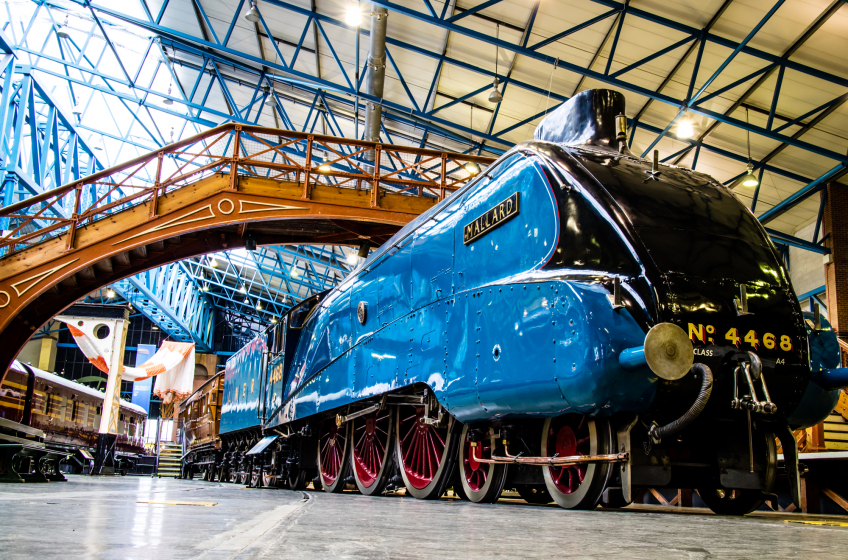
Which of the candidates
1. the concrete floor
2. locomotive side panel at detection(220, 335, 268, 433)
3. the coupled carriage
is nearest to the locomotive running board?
the concrete floor

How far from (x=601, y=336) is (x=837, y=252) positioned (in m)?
15.4

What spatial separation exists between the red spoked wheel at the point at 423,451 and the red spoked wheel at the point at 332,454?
1689 millimetres

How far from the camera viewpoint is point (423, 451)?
662 cm

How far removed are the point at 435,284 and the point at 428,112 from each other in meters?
11.6

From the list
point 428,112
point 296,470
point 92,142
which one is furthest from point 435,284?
point 92,142

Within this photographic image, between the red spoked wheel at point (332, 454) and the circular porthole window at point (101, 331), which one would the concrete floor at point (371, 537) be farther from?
the circular porthole window at point (101, 331)

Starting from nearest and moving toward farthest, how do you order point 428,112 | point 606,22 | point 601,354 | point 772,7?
point 601,354 < point 772,7 < point 606,22 < point 428,112

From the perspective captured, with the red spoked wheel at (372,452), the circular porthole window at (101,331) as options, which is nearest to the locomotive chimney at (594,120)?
the red spoked wheel at (372,452)

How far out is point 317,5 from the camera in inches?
603

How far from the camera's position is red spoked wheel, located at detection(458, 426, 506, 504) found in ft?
17.2

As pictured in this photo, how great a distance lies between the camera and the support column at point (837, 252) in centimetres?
1593

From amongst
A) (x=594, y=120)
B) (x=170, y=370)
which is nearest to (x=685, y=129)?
(x=594, y=120)

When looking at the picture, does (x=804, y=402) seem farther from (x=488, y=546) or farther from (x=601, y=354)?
(x=488, y=546)

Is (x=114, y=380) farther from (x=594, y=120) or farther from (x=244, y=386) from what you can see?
(x=594, y=120)
